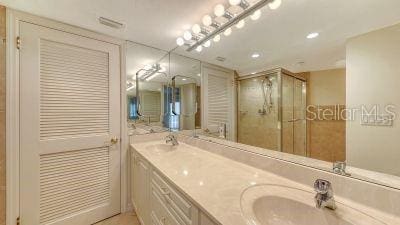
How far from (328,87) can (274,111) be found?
1.12ft

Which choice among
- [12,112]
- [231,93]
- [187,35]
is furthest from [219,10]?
[12,112]

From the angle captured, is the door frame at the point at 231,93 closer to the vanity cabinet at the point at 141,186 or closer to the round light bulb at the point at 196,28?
the round light bulb at the point at 196,28

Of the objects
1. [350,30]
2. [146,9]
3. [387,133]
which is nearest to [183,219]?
[387,133]

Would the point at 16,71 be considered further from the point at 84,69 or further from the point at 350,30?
the point at 350,30

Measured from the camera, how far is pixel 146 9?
1.32 metres

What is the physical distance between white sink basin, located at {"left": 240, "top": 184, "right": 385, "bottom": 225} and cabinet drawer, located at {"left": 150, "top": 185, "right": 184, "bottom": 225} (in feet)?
1.28

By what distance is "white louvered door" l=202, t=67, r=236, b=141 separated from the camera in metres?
1.46

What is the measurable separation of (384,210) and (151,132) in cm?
203

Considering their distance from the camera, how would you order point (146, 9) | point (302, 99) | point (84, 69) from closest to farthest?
point (302, 99), point (146, 9), point (84, 69)

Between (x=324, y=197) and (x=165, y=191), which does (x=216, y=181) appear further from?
(x=324, y=197)

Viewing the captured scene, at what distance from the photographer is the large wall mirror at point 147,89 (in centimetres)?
201

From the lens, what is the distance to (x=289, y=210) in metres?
0.78

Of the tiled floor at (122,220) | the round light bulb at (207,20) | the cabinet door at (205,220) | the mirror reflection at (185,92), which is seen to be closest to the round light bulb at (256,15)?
the round light bulb at (207,20)

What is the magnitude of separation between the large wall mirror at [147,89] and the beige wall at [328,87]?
170cm
